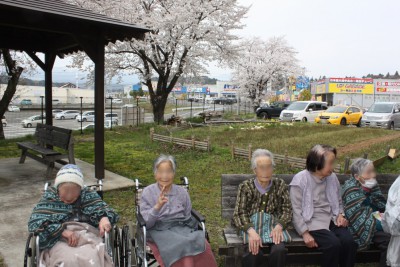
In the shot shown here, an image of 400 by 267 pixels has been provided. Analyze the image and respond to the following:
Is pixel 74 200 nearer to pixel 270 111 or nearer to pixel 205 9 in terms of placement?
pixel 205 9

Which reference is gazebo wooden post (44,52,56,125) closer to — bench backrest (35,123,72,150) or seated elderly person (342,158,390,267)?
bench backrest (35,123,72,150)

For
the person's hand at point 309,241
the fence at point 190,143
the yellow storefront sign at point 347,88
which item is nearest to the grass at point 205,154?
the fence at point 190,143

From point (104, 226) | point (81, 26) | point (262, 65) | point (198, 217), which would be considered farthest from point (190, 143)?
point (262, 65)

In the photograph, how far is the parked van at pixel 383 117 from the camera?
19438 mm

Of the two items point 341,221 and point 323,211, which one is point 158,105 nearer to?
point 323,211

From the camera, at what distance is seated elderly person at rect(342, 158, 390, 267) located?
3.62m

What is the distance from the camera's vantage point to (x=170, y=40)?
795 inches

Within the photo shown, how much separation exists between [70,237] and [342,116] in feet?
67.2

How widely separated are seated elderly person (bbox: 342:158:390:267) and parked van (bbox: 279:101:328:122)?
1983 centimetres

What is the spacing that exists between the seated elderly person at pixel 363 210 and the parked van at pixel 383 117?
57.0ft

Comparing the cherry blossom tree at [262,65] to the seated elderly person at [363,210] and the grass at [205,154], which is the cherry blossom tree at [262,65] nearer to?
the grass at [205,154]

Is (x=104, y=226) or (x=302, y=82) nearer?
(x=104, y=226)

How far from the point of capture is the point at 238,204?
3584mm

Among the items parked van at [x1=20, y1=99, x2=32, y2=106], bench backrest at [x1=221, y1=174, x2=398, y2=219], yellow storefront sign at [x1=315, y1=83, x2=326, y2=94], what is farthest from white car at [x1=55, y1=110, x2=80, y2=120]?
bench backrest at [x1=221, y1=174, x2=398, y2=219]
